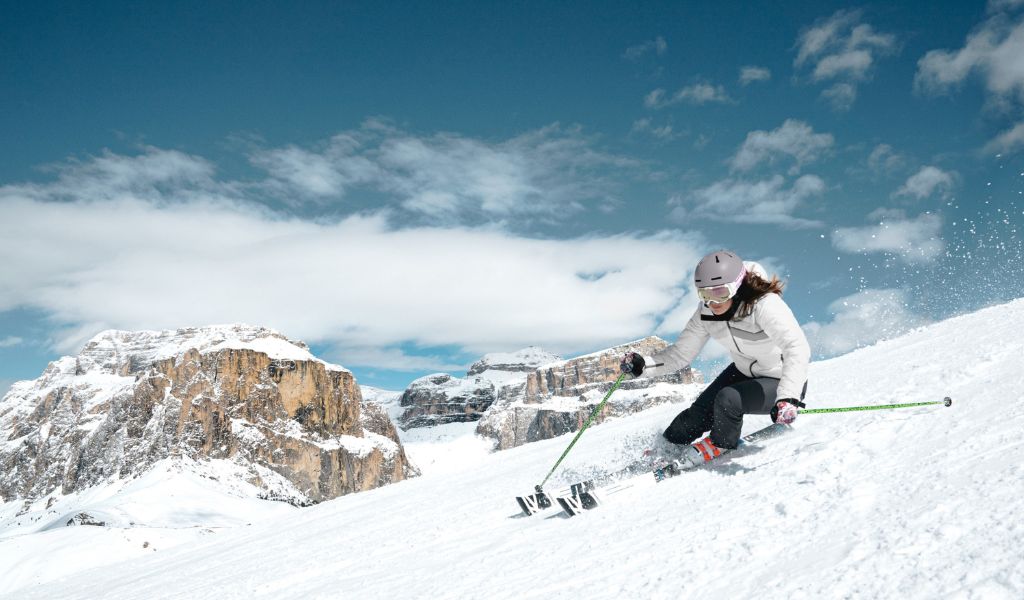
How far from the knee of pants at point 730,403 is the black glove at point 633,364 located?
98 cm

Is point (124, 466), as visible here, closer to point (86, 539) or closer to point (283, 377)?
point (283, 377)

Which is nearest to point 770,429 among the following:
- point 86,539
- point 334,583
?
point 334,583

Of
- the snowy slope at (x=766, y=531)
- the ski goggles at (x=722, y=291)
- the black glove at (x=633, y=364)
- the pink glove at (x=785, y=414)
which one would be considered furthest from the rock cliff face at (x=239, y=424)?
the pink glove at (x=785, y=414)

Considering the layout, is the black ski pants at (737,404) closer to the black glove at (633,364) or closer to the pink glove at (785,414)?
the pink glove at (785,414)

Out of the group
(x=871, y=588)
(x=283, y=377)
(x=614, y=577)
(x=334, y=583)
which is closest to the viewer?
(x=871, y=588)

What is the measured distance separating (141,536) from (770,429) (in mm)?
54470

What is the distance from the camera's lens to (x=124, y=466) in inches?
6599

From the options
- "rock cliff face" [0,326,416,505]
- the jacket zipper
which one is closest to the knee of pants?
the jacket zipper

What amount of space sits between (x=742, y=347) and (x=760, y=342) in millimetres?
197

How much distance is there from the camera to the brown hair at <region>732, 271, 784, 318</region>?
5.26 meters

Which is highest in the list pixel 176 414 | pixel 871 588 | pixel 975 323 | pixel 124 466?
pixel 176 414

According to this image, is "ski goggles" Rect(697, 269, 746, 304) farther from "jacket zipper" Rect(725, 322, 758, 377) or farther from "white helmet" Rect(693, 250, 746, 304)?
"jacket zipper" Rect(725, 322, 758, 377)

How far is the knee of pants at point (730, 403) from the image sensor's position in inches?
212

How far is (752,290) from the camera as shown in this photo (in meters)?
5.27
